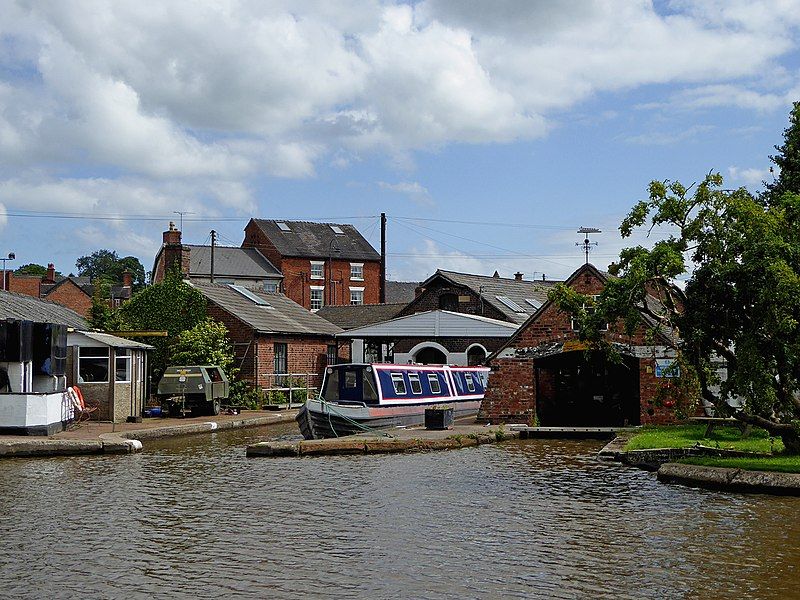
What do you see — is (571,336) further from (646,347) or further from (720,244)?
(720,244)

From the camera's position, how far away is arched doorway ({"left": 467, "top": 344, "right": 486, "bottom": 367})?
1656 inches

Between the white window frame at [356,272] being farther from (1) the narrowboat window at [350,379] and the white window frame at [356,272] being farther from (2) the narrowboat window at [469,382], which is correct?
(1) the narrowboat window at [350,379]

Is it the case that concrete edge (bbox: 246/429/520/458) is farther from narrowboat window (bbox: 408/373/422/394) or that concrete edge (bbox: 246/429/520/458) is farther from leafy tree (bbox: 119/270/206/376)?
leafy tree (bbox: 119/270/206/376)

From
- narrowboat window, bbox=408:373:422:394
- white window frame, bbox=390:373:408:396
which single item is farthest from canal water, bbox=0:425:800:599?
narrowboat window, bbox=408:373:422:394

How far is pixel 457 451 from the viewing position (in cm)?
2236

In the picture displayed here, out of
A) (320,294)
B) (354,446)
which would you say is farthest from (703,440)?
(320,294)

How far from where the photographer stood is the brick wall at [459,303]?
1845 inches

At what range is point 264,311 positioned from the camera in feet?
133

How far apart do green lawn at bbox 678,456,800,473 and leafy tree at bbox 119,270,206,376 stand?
2166cm

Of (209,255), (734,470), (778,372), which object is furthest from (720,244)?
(209,255)

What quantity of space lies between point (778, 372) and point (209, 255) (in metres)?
54.6

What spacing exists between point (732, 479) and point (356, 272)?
57984 millimetres

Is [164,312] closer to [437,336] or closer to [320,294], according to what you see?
[437,336]

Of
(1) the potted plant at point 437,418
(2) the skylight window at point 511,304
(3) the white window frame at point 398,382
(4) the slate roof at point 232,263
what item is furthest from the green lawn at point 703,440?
(4) the slate roof at point 232,263
